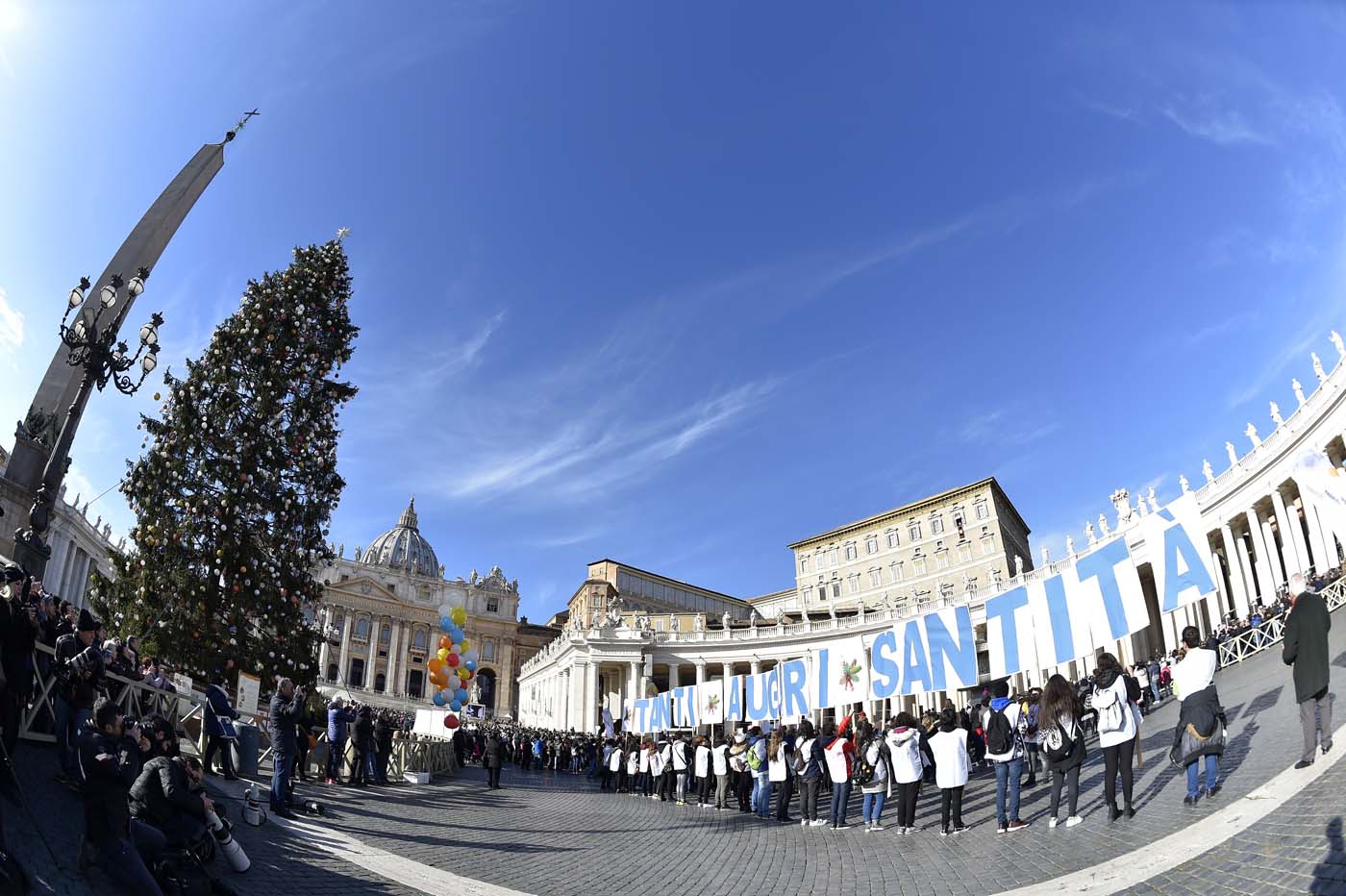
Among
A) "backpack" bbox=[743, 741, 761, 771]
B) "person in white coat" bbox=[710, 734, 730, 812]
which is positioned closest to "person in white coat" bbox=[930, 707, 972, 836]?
"backpack" bbox=[743, 741, 761, 771]

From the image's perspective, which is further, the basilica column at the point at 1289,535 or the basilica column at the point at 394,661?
the basilica column at the point at 394,661

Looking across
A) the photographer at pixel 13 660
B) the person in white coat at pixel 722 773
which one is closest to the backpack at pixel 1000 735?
the person in white coat at pixel 722 773

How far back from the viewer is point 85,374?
12664 mm

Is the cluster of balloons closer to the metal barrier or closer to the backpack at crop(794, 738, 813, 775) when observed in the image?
the backpack at crop(794, 738, 813, 775)

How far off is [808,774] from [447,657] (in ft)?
64.4

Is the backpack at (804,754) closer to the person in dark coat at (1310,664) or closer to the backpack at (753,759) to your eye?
the backpack at (753,759)

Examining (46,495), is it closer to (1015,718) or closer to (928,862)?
(928,862)

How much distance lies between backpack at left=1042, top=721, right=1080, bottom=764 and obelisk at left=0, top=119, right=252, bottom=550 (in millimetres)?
17682

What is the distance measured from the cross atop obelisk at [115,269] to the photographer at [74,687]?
8.03m

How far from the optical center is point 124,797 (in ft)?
17.1

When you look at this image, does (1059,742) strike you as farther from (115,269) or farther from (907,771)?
(115,269)

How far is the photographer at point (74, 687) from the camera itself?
6980 millimetres

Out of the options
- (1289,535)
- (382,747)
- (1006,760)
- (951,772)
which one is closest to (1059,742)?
(1006,760)

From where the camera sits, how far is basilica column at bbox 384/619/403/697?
89.5 m
